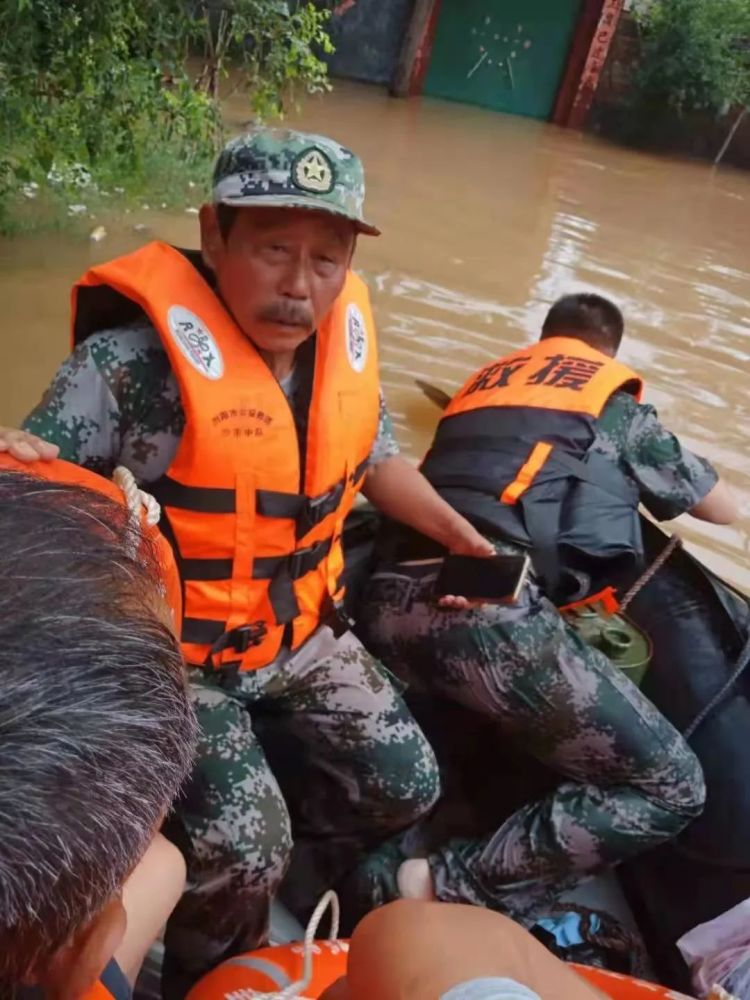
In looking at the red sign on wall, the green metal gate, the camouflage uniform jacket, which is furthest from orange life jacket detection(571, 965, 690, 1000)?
the green metal gate

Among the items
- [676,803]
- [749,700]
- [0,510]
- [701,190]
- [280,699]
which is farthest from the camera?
[701,190]

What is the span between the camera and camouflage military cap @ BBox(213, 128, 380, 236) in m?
1.62

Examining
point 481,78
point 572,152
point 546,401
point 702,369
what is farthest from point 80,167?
point 481,78

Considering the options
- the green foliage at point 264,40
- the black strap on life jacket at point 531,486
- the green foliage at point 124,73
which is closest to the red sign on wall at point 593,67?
the green foliage at point 124,73

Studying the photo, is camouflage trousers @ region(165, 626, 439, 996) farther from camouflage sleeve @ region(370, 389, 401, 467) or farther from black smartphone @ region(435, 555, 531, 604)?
camouflage sleeve @ region(370, 389, 401, 467)

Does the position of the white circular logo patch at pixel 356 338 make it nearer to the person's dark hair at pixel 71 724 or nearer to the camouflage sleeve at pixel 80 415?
the camouflage sleeve at pixel 80 415

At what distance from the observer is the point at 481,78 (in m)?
12.5

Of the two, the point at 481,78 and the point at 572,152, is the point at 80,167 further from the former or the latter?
the point at 481,78

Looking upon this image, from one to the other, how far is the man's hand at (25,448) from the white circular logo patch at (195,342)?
359 millimetres

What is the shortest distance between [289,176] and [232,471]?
486mm

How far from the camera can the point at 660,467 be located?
2338 mm

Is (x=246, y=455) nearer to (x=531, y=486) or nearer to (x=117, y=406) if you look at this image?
(x=117, y=406)

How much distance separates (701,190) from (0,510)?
10.5 metres

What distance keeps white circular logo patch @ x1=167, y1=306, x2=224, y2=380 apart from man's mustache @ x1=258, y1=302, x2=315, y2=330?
98mm
